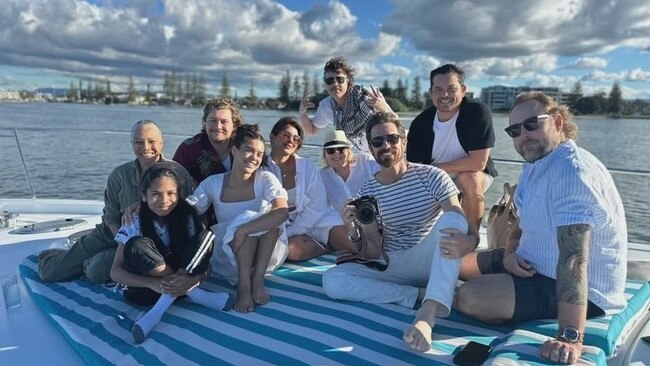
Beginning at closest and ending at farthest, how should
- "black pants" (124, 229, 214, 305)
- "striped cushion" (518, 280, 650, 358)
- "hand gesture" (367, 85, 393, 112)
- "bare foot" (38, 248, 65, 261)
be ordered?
"striped cushion" (518, 280, 650, 358) < "black pants" (124, 229, 214, 305) < "bare foot" (38, 248, 65, 261) < "hand gesture" (367, 85, 393, 112)

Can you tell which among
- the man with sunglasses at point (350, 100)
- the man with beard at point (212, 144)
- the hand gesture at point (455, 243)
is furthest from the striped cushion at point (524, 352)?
the man with sunglasses at point (350, 100)

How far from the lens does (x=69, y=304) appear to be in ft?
7.91

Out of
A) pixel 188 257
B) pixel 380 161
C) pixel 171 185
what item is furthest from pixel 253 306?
pixel 380 161

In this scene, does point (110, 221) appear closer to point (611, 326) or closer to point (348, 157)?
point (348, 157)

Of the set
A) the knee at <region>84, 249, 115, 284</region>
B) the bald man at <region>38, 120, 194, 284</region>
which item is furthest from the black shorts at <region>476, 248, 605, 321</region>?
the knee at <region>84, 249, 115, 284</region>

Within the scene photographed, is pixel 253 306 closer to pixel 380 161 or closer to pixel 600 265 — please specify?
pixel 380 161

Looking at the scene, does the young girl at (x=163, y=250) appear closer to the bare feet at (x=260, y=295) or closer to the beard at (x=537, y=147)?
the bare feet at (x=260, y=295)

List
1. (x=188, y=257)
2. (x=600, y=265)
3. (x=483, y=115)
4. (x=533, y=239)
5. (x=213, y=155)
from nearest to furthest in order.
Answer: (x=600, y=265), (x=533, y=239), (x=188, y=257), (x=213, y=155), (x=483, y=115)

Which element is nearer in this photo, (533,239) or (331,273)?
(533,239)

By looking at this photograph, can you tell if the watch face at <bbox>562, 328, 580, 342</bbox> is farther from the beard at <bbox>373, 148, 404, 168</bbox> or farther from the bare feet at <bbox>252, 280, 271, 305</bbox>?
the bare feet at <bbox>252, 280, 271, 305</bbox>

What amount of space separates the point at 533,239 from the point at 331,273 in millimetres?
918

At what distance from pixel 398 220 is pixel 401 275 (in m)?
0.27

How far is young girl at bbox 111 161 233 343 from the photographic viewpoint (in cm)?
223

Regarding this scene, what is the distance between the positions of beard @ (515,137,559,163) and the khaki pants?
2.10 meters
